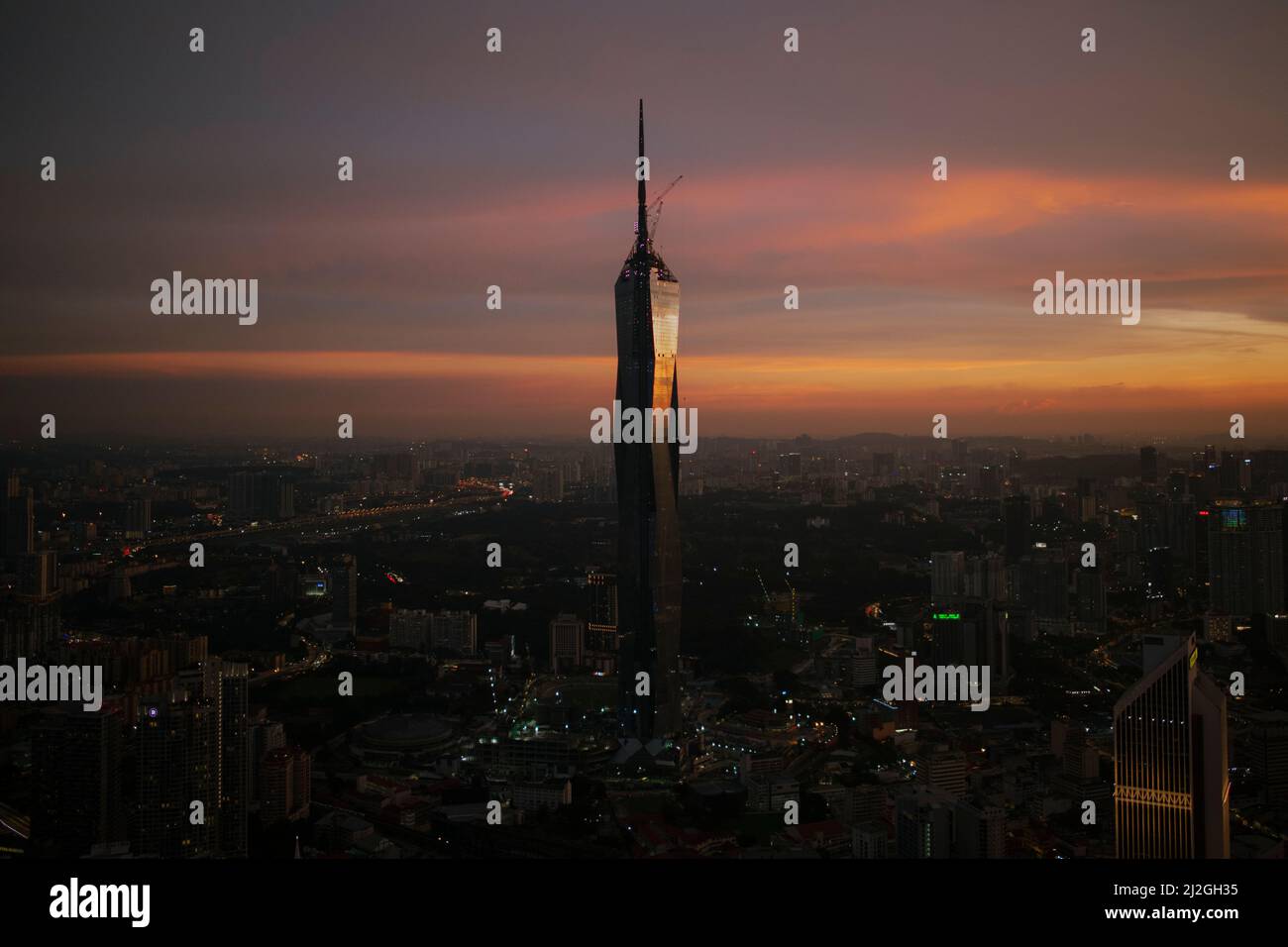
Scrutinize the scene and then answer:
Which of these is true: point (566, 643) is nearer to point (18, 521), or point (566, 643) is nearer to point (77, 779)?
point (18, 521)

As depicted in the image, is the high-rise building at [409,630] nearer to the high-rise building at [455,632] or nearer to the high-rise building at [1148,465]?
the high-rise building at [455,632]

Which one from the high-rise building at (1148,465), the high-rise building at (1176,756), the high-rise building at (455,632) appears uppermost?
the high-rise building at (1148,465)

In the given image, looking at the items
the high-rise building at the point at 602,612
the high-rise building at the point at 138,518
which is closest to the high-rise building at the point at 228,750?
the high-rise building at the point at 138,518

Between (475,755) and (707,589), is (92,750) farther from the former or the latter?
(707,589)

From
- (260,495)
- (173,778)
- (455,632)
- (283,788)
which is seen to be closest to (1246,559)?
(283,788)

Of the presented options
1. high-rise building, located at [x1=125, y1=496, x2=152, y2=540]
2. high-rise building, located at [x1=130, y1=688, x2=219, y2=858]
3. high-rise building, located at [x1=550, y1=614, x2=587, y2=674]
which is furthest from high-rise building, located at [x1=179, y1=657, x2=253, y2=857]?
high-rise building, located at [x1=550, y1=614, x2=587, y2=674]

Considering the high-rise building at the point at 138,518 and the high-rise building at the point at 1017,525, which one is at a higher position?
the high-rise building at the point at 138,518
